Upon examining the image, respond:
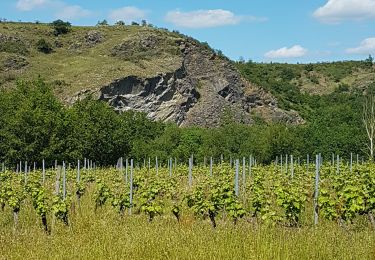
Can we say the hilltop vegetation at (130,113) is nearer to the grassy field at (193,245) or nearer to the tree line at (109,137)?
the tree line at (109,137)

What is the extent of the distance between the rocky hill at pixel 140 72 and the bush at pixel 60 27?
1.14 m

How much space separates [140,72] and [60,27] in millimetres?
33769

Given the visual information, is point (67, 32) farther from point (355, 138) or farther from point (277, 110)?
point (355, 138)

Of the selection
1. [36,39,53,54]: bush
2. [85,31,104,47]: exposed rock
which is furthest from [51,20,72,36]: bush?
[36,39,53,54]: bush

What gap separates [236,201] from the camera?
12.7 meters

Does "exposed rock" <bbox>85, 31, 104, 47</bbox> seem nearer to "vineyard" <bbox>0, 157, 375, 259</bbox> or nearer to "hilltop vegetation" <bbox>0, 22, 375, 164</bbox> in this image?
"hilltop vegetation" <bbox>0, 22, 375, 164</bbox>

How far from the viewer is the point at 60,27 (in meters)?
105

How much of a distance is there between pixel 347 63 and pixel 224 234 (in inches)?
5911

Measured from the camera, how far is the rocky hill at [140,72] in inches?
2968

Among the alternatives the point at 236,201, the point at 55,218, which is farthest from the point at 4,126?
the point at 236,201

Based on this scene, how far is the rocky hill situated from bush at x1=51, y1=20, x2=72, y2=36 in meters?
1.14

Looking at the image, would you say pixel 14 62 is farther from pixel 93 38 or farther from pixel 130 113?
pixel 130 113

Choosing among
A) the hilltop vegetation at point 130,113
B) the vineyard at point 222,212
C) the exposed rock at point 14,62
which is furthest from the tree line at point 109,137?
the vineyard at point 222,212

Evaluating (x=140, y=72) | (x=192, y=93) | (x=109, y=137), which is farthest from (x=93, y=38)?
(x=109, y=137)
